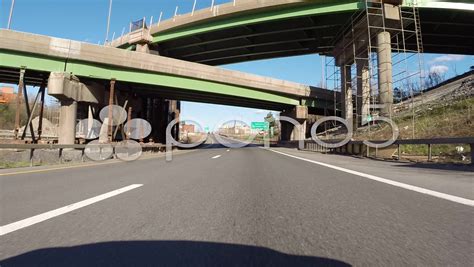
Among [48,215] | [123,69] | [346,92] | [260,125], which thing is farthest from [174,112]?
[48,215]

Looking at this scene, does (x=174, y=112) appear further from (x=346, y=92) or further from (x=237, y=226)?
(x=237, y=226)

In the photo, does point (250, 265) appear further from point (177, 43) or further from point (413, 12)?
point (177, 43)

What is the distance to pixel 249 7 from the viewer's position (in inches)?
1448

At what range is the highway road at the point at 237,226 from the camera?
2961mm

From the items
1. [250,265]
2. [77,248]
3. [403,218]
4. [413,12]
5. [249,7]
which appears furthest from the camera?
[249,7]

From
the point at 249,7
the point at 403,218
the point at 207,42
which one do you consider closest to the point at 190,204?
the point at 403,218

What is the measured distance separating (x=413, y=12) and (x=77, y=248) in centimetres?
3762

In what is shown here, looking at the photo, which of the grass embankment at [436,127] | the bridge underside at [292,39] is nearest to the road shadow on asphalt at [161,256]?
the grass embankment at [436,127]

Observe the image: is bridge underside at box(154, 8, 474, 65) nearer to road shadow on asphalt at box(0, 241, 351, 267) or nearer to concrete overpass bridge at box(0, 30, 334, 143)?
concrete overpass bridge at box(0, 30, 334, 143)

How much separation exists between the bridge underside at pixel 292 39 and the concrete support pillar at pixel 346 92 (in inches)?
170

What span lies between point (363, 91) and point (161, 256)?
37276 mm

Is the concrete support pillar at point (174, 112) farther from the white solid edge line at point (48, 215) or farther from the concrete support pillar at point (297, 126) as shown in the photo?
the white solid edge line at point (48, 215)

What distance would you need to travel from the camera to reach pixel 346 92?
40.1m

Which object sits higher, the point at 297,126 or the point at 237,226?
the point at 297,126
